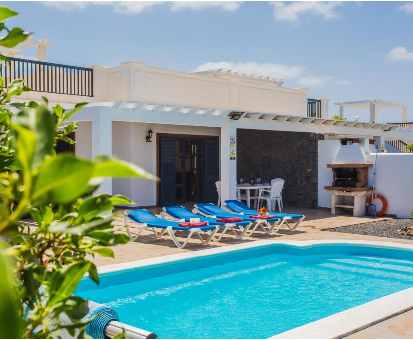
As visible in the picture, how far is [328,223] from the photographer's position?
12.8 m

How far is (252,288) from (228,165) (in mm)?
7058

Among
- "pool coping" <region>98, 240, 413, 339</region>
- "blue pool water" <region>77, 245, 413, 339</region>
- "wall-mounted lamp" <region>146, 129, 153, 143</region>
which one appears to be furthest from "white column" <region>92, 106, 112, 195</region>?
"wall-mounted lamp" <region>146, 129, 153, 143</region>

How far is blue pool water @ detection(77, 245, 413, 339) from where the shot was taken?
615 cm

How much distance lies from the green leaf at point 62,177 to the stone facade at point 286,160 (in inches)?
614

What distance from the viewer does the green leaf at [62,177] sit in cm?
112

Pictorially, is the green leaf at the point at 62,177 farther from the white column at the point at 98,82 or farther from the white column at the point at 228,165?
the white column at the point at 98,82

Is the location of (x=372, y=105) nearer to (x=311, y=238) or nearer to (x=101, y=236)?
(x=311, y=238)

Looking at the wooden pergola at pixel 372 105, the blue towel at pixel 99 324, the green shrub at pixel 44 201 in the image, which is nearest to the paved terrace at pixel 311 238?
the blue towel at pixel 99 324

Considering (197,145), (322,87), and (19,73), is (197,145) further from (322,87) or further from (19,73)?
(322,87)

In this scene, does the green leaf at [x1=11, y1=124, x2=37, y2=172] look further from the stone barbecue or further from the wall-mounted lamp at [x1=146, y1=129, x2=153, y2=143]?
the wall-mounted lamp at [x1=146, y1=129, x2=153, y2=143]

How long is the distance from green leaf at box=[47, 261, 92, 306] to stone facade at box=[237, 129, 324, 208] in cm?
1495

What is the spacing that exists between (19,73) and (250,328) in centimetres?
1138

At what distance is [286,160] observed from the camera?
56.7ft

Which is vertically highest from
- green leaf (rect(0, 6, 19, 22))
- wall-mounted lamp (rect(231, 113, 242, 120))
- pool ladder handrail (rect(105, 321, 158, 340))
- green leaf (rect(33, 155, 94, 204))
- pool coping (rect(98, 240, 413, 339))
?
wall-mounted lamp (rect(231, 113, 242, 120))
